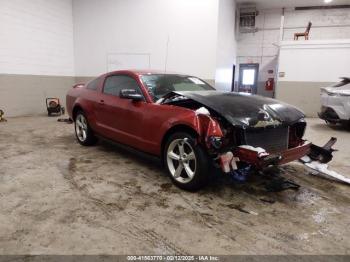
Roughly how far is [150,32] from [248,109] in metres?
6.63

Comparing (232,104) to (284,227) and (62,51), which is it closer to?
(284,227)

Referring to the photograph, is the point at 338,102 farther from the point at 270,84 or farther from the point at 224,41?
the point at 270,84

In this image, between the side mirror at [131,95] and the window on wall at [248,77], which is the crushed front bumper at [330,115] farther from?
the window on wall at [248,77]

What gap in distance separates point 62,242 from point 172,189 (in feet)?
3.97

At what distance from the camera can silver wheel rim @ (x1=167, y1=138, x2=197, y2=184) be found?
2696mm

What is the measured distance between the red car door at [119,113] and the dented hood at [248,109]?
664 mm

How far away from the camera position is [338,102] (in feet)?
20.1

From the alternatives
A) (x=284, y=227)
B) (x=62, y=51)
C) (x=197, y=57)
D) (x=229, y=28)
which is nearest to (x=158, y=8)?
(x=197, y=57)

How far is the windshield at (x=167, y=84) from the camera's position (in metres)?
3.35

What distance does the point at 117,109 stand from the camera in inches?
140

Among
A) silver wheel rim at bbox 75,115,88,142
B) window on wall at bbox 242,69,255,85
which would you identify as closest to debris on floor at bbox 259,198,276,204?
silver wheel rim at bbox 75,115,88,142

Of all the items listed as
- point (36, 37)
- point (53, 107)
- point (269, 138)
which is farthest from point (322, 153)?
point (36, 37)

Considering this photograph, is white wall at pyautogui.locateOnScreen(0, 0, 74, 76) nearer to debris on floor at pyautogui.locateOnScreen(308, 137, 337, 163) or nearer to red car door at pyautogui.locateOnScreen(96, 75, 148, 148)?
red car door at pyautogui.locateOnScreen(96, 75, 148, 148)

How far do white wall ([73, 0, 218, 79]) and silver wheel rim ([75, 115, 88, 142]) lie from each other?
448 cm
